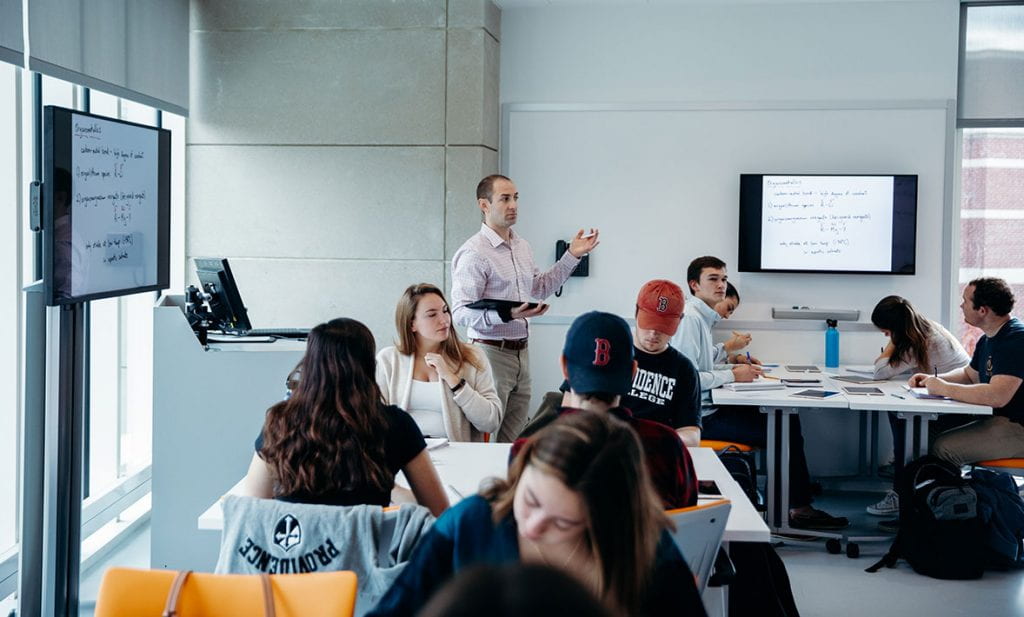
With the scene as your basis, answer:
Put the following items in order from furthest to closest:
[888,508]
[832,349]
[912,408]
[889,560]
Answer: [832,349], [888,508], [912,408], [889,560]

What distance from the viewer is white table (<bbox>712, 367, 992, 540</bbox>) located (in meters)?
4.91

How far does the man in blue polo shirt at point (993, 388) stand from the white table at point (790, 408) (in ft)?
0.25

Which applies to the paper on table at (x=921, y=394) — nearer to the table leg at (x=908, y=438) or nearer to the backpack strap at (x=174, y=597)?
the table leg at (x=908, y=438)

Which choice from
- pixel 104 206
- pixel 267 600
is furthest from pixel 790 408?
pixel 267 600

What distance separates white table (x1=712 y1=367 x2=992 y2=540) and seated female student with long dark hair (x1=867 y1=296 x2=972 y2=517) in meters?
0.22

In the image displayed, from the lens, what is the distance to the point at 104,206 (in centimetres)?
356

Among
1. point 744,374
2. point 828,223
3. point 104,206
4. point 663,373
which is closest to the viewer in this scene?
point 104,206

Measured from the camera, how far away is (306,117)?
244 inches

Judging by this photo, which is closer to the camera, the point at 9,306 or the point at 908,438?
the point at 9,306

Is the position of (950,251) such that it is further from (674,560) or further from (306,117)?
(674,560)

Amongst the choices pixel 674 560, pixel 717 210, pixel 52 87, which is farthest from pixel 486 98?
pixel 674 560

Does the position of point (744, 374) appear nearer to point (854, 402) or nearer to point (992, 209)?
point (854, 402)

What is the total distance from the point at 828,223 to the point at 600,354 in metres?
4.14

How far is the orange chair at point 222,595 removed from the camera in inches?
74.8
